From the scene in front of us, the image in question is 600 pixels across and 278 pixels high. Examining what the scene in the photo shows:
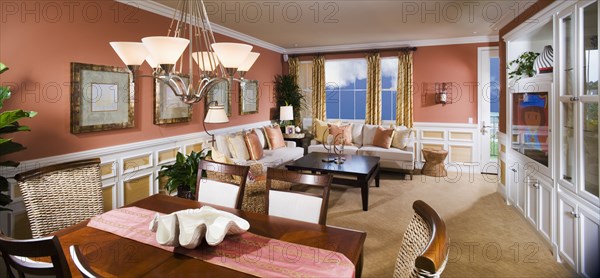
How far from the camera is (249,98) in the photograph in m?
6.17

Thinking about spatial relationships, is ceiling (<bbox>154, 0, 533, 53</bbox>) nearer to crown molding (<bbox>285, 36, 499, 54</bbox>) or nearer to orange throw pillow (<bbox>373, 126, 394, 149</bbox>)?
crown molding (<bbox>285, 36, 499, 54</bbox>)

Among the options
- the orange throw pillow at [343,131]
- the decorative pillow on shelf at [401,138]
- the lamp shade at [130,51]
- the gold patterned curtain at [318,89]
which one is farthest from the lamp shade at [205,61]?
the gold patterned curtain at [318,89]

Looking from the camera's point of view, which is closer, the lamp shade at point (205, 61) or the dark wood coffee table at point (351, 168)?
the lamp shade at point (205, 61)

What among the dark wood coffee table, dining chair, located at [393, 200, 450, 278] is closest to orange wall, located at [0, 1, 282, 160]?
the dark wood coffee table

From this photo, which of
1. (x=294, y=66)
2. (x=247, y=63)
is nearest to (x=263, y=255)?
(x=247, y=63)

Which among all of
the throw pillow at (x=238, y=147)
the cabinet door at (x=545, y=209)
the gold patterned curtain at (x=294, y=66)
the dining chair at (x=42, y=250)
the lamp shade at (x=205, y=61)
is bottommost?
the cabinet door at (x=545, y=209)

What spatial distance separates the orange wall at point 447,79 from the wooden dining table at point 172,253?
532cm

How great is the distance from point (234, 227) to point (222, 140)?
3371 millimetres

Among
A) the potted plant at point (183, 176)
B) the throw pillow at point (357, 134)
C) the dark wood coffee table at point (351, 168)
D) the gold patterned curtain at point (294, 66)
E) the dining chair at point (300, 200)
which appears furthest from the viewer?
the gold patterned curtain at point (294, 66)

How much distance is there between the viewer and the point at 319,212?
1920mm

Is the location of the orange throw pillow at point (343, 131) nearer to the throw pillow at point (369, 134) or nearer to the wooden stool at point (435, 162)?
the throw pillow at point (369, 134)

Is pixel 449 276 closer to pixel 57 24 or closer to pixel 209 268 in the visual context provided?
pixel 209 268

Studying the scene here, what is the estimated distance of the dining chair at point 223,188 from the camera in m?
2.19

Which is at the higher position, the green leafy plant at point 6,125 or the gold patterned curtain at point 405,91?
the gold patterned curtain at point 405,91
